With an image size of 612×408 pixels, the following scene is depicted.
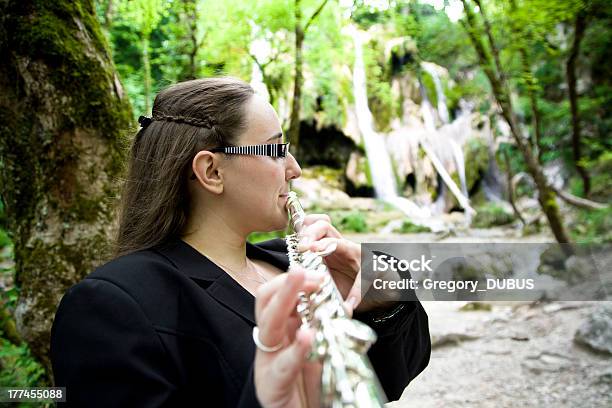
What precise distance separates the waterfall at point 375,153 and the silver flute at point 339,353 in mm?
17072

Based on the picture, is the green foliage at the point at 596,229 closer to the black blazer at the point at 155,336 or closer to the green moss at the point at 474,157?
the black blazer at the point at 155,336

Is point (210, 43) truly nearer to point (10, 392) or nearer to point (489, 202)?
point (10, 392)

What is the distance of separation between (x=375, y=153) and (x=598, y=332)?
14123 millimetres

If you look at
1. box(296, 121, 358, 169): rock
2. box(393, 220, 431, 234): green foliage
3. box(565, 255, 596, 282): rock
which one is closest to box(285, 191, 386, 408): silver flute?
box(565, 255, 596, 282): rock

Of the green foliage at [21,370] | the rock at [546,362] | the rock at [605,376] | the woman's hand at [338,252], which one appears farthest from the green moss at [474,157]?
the woman's hand at [338,252]

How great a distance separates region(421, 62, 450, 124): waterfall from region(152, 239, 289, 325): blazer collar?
19.4 meters

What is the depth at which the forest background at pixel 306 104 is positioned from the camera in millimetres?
2406

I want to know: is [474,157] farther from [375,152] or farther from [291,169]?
[291,169]

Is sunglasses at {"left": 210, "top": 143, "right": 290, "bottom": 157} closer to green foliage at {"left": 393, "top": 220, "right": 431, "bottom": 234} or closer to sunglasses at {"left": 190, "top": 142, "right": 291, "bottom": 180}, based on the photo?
sunglasses at {"left": 190, "top": 142, "right": 291, "bottom": 180}

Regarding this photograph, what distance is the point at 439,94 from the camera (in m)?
19.8

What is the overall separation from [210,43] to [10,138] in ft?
25.2

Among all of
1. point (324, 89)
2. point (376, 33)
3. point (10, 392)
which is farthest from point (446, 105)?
point (10, 392)

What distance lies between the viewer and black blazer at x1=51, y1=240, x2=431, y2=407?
1.09 metres

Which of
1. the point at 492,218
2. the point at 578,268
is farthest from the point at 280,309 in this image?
the point at 492,218
